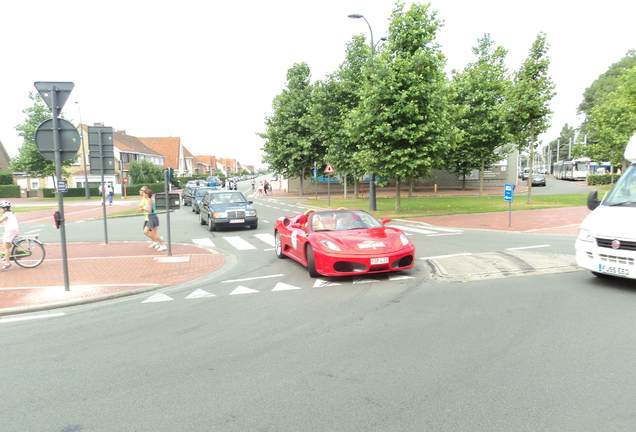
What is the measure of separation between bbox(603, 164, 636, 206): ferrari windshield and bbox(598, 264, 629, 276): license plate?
3.80 ft

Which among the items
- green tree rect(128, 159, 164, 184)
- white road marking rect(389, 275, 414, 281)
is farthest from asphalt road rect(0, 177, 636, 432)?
green tree rect(128, 159, 164, 184)

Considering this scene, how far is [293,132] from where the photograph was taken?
131 ft

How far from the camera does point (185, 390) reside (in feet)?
12.1

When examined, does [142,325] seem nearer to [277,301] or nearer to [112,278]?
[277,301]

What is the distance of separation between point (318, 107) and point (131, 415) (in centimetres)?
2719

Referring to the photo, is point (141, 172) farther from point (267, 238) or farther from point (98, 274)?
point (98, 274)

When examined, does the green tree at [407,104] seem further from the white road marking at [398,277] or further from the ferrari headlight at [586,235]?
the ferrari headlight at [586,235]

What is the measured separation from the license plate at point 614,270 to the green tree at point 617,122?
29734 millimetres

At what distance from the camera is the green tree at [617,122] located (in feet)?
107

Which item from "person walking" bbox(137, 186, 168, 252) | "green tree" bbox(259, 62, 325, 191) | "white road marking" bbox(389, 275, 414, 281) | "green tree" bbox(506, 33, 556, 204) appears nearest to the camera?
"white road marking" bbox(389, 275, 414, 281)

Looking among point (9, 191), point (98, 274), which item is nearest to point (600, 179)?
point (98, 274)

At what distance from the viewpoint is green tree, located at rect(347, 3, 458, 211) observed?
60.1ft

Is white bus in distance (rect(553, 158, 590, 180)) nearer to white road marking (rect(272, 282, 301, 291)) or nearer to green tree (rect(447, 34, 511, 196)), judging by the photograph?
green tree (rect(447, 34, 511, 196))

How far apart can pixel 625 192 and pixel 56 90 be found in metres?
9.37
